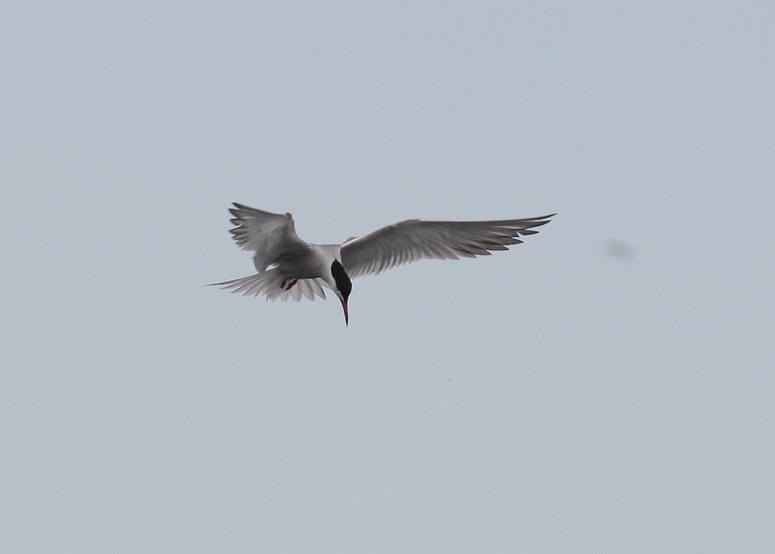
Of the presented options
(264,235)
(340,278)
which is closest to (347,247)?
(340,278)

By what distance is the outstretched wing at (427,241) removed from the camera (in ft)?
37.1

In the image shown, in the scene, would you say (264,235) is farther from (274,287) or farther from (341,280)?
(274,287)

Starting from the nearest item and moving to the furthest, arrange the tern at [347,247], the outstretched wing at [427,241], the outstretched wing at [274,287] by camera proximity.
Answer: the tern at [347,247] < the outstretched wing at [427,241] < the outstretched wing at [274,287]

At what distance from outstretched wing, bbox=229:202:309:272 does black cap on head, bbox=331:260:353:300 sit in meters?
0.37

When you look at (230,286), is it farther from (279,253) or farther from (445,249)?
(445,249)

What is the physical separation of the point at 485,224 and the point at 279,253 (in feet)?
7.20

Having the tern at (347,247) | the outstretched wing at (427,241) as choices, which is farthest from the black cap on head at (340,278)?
the outstretched wing at (427,241)

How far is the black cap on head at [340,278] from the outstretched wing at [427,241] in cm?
60

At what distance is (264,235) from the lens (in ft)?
34.8

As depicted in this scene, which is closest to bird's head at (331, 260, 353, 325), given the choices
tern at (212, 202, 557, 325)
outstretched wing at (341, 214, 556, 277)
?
Result: tern at (212, 202, 557, 325)

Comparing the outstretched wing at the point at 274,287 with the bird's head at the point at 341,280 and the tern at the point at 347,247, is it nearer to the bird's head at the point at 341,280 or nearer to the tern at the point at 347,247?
the tern at the point at 347,247

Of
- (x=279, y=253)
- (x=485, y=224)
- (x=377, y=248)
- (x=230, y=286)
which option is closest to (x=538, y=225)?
(x=485, y=224)

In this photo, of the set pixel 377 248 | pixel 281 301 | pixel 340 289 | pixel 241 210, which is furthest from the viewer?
pixel 281 301

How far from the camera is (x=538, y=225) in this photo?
36.4 feet
